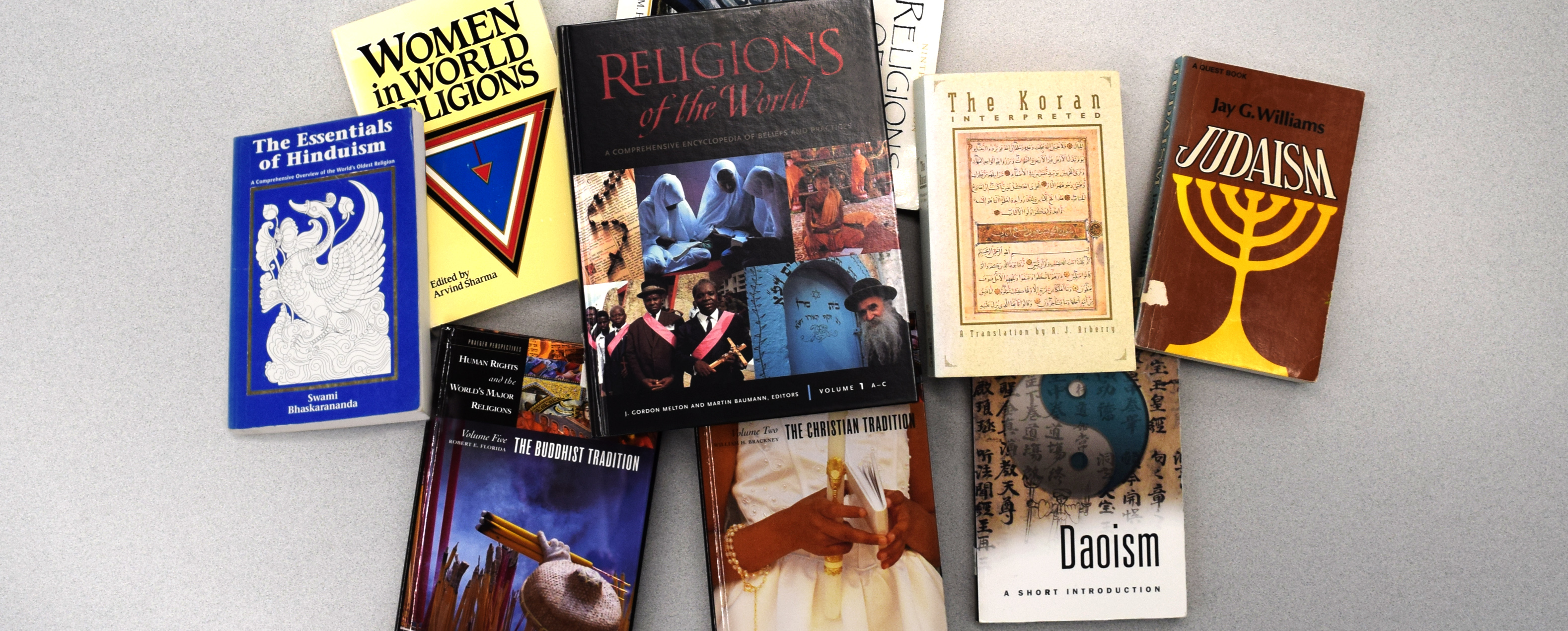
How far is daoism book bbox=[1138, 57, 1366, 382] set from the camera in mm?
873

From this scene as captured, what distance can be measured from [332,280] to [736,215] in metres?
0.43

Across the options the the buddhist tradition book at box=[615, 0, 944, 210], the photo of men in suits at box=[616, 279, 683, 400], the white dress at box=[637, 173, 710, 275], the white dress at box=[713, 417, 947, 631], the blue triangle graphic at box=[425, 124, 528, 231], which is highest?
the the buddhist tradition book at box=[615, 0, 944, 210]

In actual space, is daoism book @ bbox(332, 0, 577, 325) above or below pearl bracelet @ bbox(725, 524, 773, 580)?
above

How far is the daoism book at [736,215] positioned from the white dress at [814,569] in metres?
0.06

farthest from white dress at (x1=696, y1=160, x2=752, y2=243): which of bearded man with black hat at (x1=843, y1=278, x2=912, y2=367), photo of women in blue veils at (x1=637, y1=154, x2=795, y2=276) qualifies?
bearded man with black hat at (x1=843, y1=278, x2=912, y2=367)

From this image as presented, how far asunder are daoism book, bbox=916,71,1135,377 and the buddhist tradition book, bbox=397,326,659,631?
36cm

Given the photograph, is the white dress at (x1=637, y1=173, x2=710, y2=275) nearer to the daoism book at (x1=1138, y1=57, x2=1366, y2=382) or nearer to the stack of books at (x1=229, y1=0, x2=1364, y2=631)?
the stack of books at (x1=229, y1=0, x2=1364, y2=631)

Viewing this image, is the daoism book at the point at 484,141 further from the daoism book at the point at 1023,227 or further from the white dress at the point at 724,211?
the daoism book at the point at 1023,227

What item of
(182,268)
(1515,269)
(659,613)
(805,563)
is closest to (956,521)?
(805,563)

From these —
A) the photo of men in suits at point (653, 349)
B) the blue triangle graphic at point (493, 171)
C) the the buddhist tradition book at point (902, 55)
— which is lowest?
the photo of men in suits at point (653, 349)

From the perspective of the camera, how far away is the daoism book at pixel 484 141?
86 cm

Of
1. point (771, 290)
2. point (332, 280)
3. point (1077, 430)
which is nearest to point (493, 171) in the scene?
point (332, 280)

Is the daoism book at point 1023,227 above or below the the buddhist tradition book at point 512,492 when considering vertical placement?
above

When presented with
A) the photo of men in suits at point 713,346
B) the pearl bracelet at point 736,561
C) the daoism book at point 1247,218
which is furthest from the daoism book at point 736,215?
the daoism book at point 1247,218
